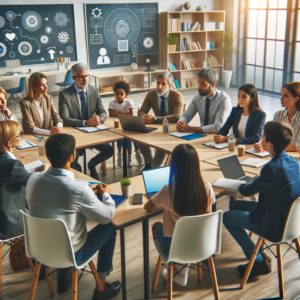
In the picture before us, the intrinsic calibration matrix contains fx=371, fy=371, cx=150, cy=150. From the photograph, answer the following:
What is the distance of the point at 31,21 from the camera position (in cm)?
870

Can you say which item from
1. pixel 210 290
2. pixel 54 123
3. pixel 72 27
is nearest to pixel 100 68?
pixel 72 27

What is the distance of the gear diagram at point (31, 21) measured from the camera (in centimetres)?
862

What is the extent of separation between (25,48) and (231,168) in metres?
7.28

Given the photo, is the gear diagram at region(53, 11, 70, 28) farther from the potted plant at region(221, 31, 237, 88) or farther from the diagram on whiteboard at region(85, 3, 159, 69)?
the potted plant at region(221, 31, 237, 88)

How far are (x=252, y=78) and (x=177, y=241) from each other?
9.36 metres

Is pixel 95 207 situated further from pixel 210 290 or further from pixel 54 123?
pixel 54 123

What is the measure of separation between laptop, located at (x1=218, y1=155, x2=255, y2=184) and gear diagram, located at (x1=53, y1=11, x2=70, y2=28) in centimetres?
732

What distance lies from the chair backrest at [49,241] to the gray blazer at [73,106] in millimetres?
2399

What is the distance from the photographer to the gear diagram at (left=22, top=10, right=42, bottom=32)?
339 inches

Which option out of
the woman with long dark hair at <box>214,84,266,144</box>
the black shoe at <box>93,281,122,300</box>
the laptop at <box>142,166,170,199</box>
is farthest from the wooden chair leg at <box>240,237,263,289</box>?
the woman with long dark hair at <box>214,84,266,144</box>

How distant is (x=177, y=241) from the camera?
85.7 inches

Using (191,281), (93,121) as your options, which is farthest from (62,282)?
(93,121)

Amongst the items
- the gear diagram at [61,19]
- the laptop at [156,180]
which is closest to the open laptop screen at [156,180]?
the laptop at [156,180]

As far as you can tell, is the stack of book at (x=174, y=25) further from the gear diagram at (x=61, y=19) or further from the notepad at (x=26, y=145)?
the notepad at (x=26, y=145)
